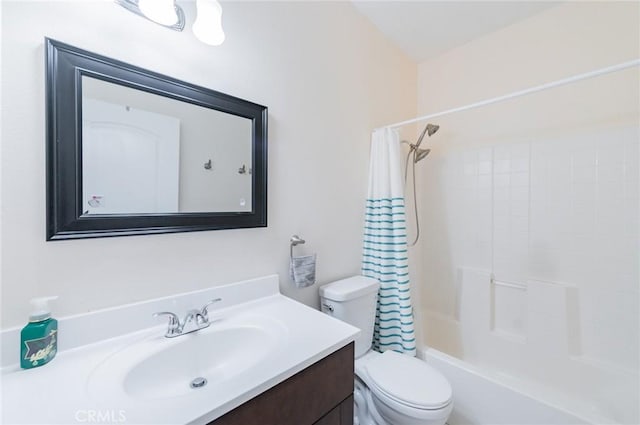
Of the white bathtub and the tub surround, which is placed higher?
the tub surround

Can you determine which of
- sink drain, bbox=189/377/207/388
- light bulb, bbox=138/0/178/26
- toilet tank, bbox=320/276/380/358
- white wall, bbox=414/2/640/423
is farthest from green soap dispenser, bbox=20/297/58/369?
white wall, bbox=414/2/640/423

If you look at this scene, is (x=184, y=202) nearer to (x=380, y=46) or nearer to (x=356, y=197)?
(x=356, y=197)

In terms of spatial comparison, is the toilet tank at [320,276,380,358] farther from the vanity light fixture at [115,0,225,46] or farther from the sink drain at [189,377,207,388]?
the vanity light fixture at [115,0,225,46]

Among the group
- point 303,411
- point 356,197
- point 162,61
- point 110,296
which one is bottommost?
point 303,411

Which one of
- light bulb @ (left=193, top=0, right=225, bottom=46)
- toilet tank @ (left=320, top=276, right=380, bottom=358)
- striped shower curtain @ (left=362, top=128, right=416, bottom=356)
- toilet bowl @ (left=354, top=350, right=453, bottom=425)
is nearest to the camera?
light bulb @ (left=193, top=0, right=225, bottom=46)

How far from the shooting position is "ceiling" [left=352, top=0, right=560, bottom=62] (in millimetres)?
1655

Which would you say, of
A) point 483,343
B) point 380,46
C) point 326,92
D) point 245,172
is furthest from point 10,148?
point 483,343

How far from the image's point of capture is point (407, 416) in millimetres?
1089

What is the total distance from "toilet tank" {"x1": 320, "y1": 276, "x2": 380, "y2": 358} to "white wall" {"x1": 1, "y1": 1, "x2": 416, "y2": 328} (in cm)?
11

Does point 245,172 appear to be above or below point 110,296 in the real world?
above

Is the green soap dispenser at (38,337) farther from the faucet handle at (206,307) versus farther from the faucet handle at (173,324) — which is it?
the faucet handle at (206,307)

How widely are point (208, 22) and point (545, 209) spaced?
2146mm

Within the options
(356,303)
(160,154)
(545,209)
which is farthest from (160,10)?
(545,209)

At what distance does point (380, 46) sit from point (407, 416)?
88.4 inches
